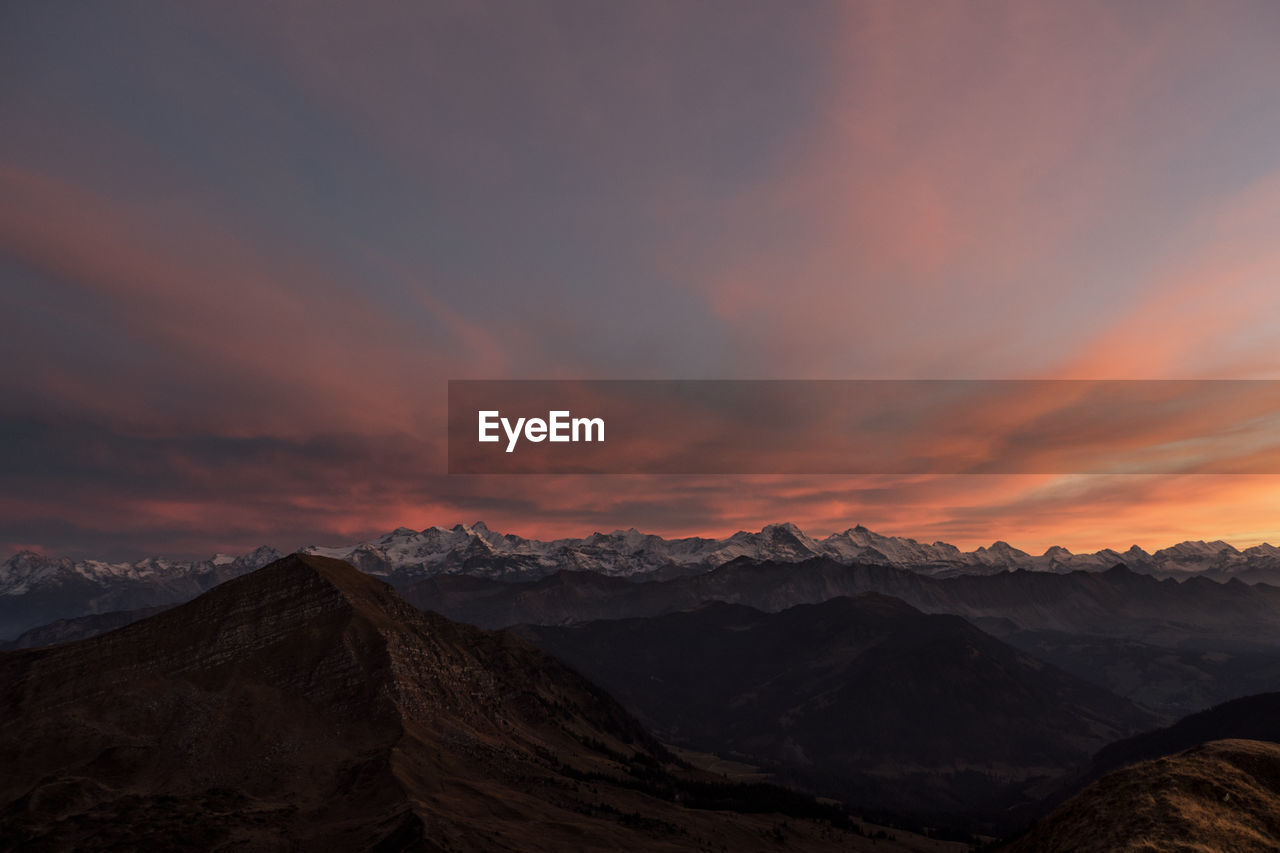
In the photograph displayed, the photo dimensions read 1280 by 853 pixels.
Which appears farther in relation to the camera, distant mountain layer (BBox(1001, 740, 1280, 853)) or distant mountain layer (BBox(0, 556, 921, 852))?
distant mountain layer (BBox(0, 556, 921, 852))

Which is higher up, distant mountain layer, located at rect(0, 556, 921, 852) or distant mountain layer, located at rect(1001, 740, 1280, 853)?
distant mountain layer, located at rect(1001, 740, 1280, 853)

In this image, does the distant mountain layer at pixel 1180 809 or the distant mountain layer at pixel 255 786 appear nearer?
the distant mountain layer at pixel 1180 809

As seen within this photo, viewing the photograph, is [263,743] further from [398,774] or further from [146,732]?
[398,774]

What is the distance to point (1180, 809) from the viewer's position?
52.8 meters

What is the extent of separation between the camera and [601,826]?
172 meters

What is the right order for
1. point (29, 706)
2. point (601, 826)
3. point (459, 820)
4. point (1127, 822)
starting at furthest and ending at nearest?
point (29, 706), point (601, 826), point (459, 820), point (1127, 822)

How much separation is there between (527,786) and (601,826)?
101 feet

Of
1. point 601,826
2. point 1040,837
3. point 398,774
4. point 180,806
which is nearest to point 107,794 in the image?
point 180,806

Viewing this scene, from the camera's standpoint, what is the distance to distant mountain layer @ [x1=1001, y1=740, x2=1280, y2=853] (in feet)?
167

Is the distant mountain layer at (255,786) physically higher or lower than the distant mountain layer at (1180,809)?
lower

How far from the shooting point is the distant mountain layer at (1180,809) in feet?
167

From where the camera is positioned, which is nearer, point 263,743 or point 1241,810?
point 1241,810

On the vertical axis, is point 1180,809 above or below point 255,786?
above

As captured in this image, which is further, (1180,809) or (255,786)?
(255,786)
